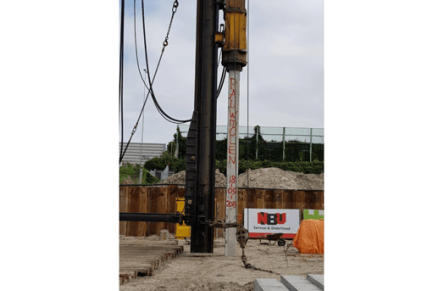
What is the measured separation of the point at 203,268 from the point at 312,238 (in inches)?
173

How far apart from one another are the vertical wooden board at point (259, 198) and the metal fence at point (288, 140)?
17092mm

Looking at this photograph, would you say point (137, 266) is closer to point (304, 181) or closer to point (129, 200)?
point (129, 200)

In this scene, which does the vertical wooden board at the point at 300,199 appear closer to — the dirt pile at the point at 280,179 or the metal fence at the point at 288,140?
the dirt pile at the point at 280,179

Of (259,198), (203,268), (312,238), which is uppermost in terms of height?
(259,198)

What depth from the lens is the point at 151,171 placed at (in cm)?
4047

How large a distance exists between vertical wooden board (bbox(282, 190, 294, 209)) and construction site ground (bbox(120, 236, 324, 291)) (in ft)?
19.5

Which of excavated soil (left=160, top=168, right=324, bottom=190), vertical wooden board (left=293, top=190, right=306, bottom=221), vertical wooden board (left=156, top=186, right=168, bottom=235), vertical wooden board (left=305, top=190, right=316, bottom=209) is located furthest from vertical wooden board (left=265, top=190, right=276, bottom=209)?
excavated soil (left=160, top=168, right=324, bottom=190)

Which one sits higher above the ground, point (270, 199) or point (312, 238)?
point (270, 199)

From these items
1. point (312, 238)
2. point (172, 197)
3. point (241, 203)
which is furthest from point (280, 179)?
point (312, 238)

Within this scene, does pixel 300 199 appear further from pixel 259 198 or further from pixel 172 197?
pixel 172 197

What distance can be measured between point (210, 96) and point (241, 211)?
7997mm

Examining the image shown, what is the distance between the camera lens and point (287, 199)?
19.9 m

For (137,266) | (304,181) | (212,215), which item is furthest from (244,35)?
(304,181)

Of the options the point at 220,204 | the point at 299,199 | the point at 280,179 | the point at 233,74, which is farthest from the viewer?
the point at 280,179
